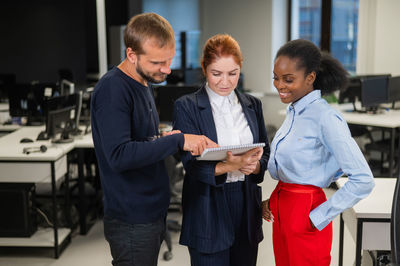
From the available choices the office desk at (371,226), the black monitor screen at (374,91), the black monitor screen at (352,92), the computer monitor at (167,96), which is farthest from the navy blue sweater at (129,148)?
the black monitor screen at (352,92)

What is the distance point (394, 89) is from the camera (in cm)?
537

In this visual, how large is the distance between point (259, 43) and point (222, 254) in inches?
242

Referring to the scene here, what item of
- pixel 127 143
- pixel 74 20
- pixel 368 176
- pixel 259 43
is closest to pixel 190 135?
pixel 127 143

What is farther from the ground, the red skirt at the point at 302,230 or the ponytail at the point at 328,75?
the ponytail at the point at 328,75

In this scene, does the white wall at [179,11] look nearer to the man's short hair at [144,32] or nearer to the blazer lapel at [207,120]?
the blazer lapel at [207,120]

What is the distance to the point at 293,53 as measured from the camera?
1.66 m

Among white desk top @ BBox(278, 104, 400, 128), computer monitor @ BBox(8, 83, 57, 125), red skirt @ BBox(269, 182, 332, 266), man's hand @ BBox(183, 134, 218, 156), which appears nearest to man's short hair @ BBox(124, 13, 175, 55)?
man's hand @ BBox(183, 134, 218, 156)

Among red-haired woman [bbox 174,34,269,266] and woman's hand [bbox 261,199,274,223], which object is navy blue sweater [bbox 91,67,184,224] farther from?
woman's hand [bbox 261,199,274,223]

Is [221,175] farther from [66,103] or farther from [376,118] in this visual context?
[376,118]

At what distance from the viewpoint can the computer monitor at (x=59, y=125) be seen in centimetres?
364

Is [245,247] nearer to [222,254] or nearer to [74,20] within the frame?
[222,254]

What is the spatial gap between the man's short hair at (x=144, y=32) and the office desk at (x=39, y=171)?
6.17 ft

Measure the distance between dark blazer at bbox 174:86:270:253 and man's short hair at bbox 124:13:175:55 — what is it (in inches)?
11.5

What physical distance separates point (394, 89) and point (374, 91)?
0.37 metres
